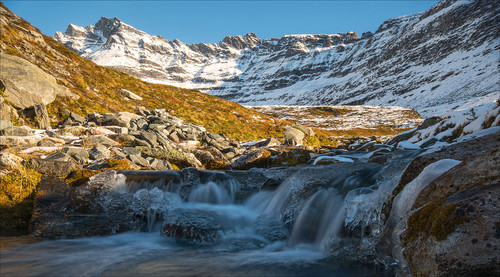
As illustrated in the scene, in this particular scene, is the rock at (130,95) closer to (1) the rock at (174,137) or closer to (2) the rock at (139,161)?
(1) the rock at (174,137)

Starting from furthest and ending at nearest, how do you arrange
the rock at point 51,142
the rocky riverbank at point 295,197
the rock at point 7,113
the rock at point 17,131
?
the rock at point 7,113 → the rock at point 51,142 → the rock at point 17,131 → the rocky riverbank at point 295,197

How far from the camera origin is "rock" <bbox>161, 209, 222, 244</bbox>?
18.7 ft

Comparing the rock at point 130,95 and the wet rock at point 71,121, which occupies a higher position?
the rock at point 130,95

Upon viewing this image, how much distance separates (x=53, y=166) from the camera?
23.1 feet

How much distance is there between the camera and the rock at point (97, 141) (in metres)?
10.3

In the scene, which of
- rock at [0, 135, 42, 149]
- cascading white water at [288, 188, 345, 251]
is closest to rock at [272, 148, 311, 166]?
cascading white water at [288, 188, 345, 251]

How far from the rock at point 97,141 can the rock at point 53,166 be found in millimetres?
3158

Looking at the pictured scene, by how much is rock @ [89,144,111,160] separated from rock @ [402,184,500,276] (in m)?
9.19

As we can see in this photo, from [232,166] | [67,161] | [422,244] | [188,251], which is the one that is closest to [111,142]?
[67,161]

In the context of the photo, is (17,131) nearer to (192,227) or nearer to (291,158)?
(192,227)

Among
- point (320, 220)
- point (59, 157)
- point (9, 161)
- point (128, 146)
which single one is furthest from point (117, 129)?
point (320, 220)

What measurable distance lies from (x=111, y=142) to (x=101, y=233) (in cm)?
582

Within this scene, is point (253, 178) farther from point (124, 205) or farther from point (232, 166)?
point (124, 205)

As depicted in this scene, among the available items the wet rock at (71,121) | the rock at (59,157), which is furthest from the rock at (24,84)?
the rock at (59,157)
